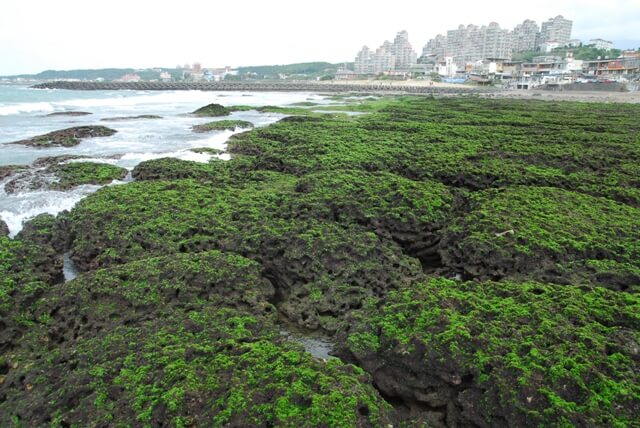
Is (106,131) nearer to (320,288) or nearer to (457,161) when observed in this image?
(457,161)

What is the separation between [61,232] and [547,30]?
21244 cm

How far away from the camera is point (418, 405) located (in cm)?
661

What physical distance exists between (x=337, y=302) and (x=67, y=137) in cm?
2532

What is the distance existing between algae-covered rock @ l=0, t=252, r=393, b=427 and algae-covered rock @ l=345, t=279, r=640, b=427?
0.79 metres

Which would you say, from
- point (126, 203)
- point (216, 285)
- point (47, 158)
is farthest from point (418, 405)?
point (47, 158)

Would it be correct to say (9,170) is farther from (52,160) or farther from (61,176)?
(61,176)

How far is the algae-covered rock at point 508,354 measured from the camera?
566cm

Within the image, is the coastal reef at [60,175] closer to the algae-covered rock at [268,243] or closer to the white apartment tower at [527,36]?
the algae-covered rock at [268,243]

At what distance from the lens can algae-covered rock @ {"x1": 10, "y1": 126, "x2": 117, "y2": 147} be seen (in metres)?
25.5

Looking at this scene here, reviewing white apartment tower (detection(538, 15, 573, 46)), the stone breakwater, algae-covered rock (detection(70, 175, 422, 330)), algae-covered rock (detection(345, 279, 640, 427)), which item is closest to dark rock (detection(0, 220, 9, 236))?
algae-covered rock (detection(70, 175, 422, 330))

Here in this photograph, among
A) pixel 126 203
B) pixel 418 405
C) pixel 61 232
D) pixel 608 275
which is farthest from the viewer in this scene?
pixel 126 203

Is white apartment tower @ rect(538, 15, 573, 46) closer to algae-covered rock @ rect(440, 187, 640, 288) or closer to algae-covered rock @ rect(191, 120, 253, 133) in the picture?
algae-covered rock @ rect(191, 120, 253, 133)

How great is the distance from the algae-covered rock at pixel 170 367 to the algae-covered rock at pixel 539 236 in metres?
5.03

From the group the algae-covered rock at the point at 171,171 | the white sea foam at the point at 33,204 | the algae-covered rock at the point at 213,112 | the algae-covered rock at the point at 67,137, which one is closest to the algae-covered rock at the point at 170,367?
the white sea foam at the point at 33,204
